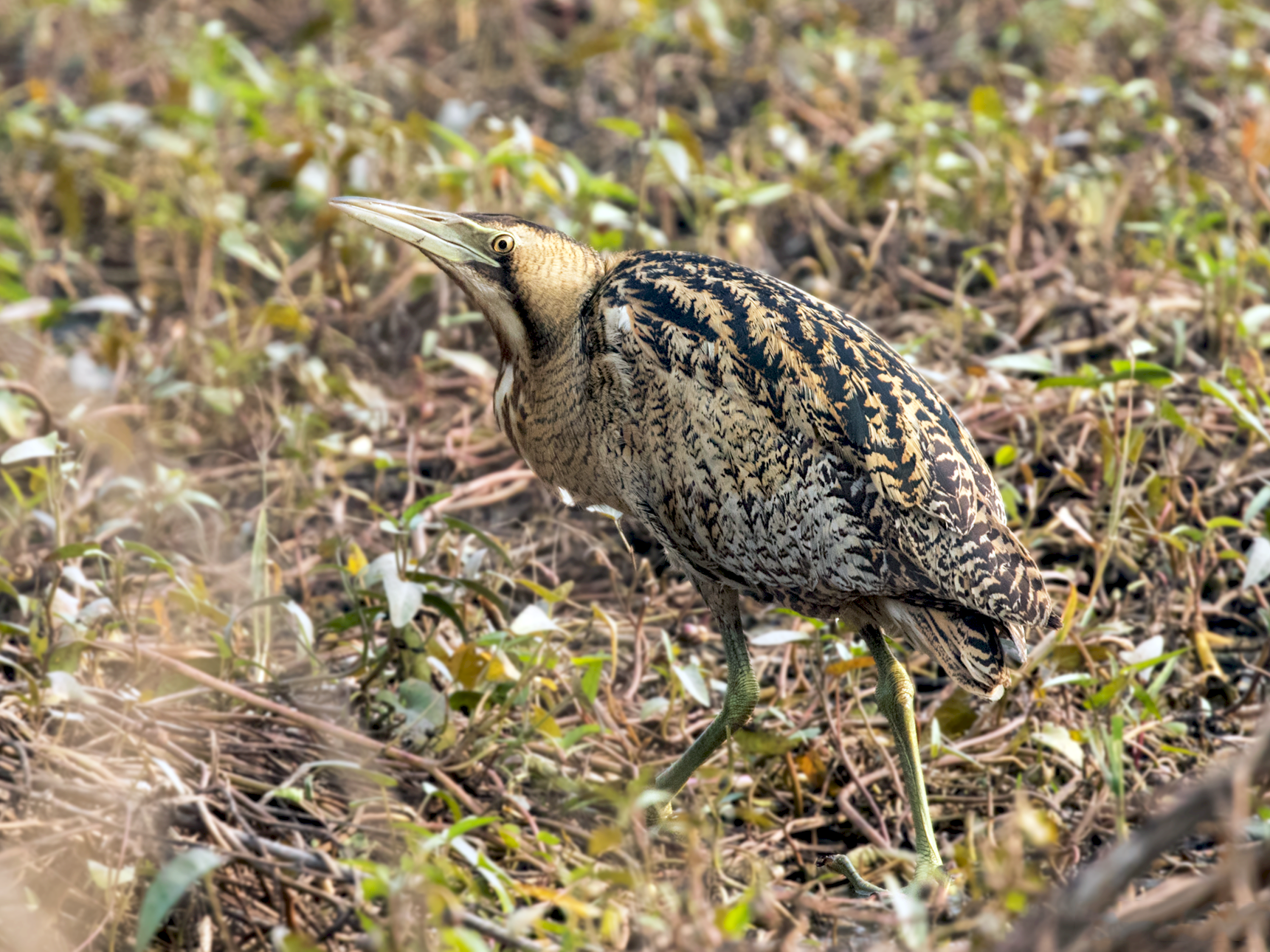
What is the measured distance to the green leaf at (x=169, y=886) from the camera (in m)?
2.05

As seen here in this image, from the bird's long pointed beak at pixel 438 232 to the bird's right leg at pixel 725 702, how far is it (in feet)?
3.22

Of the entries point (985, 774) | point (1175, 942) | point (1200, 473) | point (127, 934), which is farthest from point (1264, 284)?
point (127, 934)

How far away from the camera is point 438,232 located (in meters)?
3.29

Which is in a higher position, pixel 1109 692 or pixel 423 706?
pixel 1109 692

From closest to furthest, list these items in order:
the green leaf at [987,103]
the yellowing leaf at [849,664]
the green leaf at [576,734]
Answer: the green leaf at [576,734] < the yellowing leaf at [849,664] < the green leaf at [987,103]

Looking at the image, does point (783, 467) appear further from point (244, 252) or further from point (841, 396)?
point (244, 252)

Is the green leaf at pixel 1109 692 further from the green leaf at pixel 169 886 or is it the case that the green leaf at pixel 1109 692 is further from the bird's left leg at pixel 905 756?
the green leaf at pixel 169 886

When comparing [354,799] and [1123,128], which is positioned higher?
[1123,128]

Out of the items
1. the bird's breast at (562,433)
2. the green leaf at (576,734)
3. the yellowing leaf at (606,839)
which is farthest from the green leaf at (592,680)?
the yellowing leaf at (606,839)

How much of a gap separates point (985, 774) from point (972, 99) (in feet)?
9.80

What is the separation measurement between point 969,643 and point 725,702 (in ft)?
1.99

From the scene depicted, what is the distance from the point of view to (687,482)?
2934 mm

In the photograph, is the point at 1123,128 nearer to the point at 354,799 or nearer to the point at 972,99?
the point at 972,99

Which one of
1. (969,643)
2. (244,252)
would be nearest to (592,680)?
(969,643)
